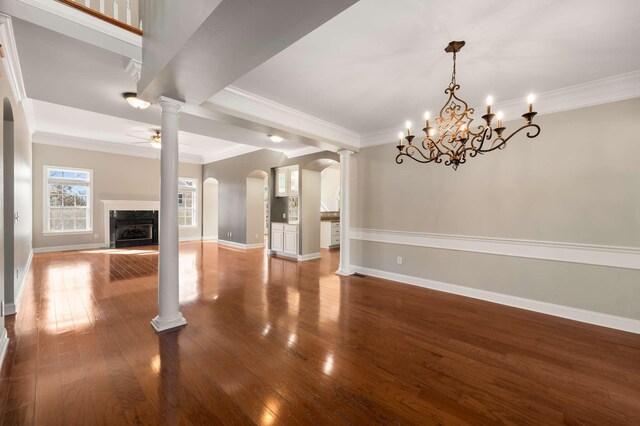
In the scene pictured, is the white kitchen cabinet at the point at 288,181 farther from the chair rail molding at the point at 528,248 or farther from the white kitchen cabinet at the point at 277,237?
the chair rail molding at the point at 528,248

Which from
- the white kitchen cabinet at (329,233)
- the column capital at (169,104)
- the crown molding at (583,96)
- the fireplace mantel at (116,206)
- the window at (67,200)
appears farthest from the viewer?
the white kitchen cabinet at (329,233)

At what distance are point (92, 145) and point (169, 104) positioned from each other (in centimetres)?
674

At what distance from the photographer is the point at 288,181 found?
6.97m

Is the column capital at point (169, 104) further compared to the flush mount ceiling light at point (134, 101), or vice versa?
the flush mount ceiling light at point (134, 101)

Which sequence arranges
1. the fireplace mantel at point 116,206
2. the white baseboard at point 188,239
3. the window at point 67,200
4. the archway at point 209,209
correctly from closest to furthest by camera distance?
the window at point 67,200 → the fireplace mantel at point 116,206 → the white baseboard at point 188,239 → the archway at point 209,209

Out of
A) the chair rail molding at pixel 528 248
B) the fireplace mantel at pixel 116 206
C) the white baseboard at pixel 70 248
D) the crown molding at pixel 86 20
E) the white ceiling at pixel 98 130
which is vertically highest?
the white ceiling at pixel 98 130

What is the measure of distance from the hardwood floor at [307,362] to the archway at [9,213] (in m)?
0.26

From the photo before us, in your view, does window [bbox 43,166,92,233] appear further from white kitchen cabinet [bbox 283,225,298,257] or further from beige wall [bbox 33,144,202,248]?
white kitchen cabinet [bbox 283,225,298,257]

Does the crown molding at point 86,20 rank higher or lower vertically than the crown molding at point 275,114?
higher

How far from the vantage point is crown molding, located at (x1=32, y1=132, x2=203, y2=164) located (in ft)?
22.5

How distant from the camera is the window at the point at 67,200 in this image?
276 inches

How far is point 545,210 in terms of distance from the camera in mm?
3441

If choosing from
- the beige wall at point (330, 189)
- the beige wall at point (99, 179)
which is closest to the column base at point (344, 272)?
the beige wall at point (330, 189)

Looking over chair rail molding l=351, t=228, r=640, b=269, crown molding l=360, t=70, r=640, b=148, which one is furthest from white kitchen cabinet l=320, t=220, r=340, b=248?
crown molding l=360, t=70, r=640, b=148
